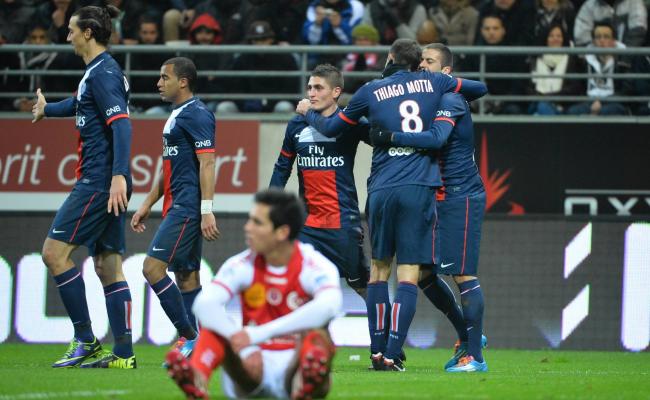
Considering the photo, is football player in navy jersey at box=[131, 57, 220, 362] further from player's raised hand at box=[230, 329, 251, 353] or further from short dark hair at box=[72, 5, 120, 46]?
player's raised hand at box=[230, 329, 251, 353]

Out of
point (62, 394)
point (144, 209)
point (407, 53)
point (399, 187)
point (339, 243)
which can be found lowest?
point (62, 394)

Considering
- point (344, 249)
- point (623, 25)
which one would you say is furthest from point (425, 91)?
point (623, 25)

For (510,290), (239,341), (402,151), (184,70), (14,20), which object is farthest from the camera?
(14,20)

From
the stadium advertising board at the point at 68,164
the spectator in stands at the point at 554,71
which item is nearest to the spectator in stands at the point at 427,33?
the spectator in stands at the point at 554,71

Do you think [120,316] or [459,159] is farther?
[459,159]

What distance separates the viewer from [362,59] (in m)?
15.4

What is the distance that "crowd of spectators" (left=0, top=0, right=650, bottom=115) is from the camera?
1498 cm

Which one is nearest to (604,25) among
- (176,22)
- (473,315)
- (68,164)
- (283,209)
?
(176,22)

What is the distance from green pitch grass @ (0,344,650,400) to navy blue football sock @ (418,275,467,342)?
A: 43 centimetres

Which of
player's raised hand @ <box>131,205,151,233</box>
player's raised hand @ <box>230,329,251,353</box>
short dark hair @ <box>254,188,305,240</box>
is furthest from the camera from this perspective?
player's raised hand @ <box>131,205,151,233</box>

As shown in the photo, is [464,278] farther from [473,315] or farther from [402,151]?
→ [402,151]

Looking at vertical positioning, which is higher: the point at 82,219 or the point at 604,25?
the point at 604,25

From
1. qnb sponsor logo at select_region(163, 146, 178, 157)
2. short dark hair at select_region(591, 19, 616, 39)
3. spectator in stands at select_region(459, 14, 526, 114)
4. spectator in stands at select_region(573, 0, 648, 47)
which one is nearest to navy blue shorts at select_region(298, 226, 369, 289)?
qnb sponsor logo at select_region(163, 146, 178, 157)

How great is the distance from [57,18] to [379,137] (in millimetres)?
8474
